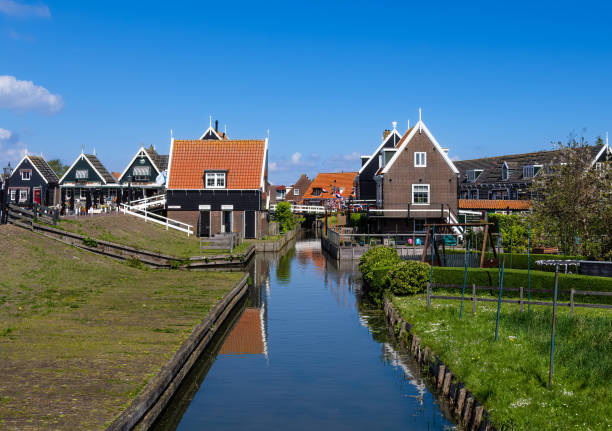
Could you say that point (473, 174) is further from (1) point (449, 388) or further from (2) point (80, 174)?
(1) point (449, 388)

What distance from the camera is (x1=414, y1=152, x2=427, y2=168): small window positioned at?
5241 cm

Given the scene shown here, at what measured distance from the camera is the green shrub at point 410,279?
2695 centimetres

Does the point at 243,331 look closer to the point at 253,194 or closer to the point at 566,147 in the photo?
the point at 566,147

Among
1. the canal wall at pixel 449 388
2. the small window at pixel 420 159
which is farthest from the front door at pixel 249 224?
the canal wall at pixel 449 388

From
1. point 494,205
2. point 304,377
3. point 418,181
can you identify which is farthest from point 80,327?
point 494,205

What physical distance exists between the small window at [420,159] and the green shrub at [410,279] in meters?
26.3

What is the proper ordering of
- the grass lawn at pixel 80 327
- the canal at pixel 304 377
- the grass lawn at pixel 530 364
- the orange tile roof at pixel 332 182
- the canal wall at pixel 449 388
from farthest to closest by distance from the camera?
the orange tile roof at pixel 332 182, the canal at pixel 304 377, the canal wall at pixel 449 388, the grass lawn at pixel 80 327, the grass lawn at pixel 530 364

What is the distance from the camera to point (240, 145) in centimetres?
5966

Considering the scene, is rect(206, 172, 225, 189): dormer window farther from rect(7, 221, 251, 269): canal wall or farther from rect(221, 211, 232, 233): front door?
rect(7, 221, 251, 269): canal wall

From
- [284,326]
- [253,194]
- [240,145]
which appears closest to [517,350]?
[284,326]

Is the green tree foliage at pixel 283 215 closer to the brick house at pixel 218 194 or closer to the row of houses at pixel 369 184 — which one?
the row of houses at pixel 369 184

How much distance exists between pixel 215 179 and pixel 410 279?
33623mm

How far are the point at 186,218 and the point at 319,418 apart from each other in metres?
45.3

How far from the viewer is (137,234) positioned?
1786 inches
